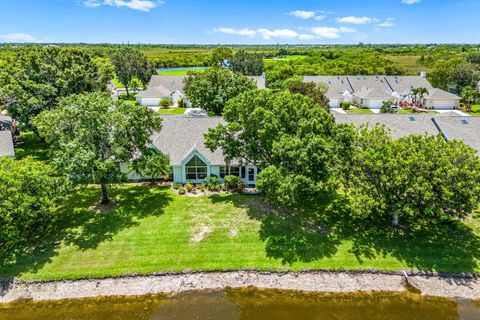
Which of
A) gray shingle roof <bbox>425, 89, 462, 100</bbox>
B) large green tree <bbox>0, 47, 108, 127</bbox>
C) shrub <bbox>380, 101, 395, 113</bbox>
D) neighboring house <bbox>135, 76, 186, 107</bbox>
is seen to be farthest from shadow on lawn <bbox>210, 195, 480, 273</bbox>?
gray shingle roof <bbox>425, 89, 462, 100</bbox>

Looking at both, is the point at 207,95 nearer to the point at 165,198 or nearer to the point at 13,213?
the point at 165,198

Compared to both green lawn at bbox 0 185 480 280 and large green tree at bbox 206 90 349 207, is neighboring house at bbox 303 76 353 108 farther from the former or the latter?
green lawn at bbox 0 185 480 280

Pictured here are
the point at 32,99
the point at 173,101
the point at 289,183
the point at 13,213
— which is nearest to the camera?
the point at 13,213

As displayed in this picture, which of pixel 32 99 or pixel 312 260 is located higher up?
pixel 32 99

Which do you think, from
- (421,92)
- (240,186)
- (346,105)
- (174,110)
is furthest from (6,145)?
(421,92)

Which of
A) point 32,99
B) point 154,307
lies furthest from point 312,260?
point 32,99
